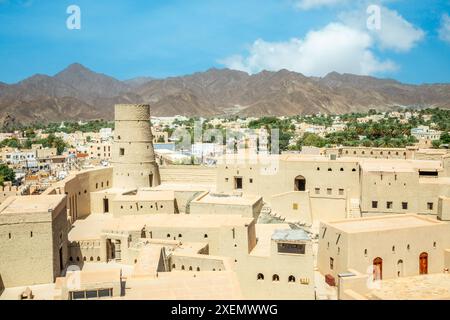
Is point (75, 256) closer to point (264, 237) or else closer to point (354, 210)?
point (264, 237)

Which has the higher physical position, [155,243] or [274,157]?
[274,157]

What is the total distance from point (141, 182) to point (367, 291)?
17013mm

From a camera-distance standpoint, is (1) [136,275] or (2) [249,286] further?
(2) [249,286]

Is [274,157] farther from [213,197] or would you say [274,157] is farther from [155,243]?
[155,243]

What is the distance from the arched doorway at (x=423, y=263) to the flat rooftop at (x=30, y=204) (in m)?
15.2

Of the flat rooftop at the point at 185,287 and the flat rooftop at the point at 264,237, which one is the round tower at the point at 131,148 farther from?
the flat rooftop at the point at 185,287

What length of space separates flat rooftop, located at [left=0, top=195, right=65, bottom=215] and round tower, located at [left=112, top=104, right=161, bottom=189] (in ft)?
30.5

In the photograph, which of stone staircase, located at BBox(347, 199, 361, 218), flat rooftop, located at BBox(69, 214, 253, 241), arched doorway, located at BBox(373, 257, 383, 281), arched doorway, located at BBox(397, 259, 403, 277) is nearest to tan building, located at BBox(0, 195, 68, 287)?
flat rooftop, located at BBox(69, 214, 253, 241)

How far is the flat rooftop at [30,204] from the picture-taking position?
693 inches

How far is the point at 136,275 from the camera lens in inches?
585

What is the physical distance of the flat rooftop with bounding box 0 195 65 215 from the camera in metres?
17.6

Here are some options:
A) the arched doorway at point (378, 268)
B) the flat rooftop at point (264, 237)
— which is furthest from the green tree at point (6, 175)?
the arched doorway at point (378, 268)
